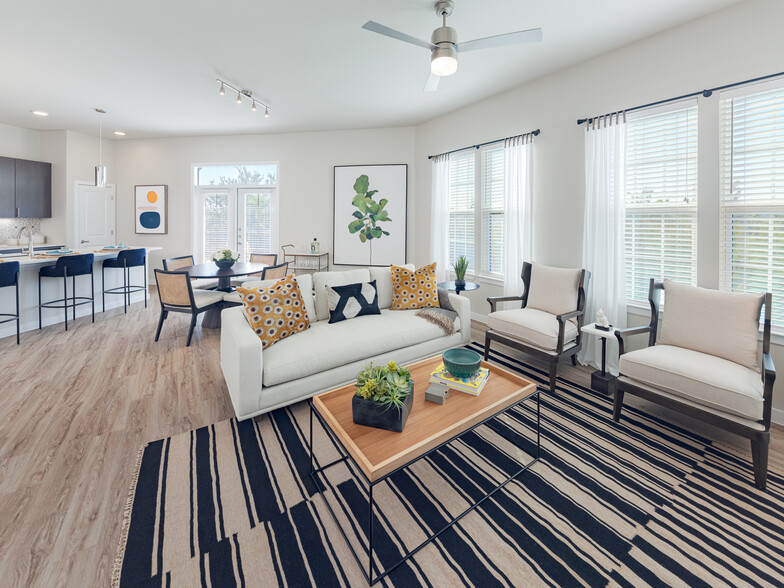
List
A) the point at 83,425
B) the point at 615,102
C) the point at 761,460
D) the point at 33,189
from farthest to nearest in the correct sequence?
1. the point at 33,189
2. the point at 615,102
3. the point at 83,425
4. the point at 761,460

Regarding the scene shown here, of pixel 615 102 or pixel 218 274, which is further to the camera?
pixel 218 274

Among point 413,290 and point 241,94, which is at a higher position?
point 241,94

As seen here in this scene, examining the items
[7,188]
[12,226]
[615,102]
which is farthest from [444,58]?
[12,226]

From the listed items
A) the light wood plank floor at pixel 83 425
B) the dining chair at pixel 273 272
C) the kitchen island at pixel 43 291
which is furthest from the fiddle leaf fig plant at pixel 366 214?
the kitchen island at pixel 43 291

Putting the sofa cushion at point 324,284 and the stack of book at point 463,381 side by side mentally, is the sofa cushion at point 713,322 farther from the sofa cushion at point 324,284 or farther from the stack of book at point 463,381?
the sofa cushion at point 324,284

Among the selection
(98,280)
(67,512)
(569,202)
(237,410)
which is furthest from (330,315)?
(98,280)

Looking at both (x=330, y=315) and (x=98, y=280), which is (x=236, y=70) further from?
(x=98, y=280)

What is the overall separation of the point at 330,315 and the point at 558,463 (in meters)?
2.06

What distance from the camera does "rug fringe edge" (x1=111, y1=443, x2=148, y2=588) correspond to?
136 centimetres

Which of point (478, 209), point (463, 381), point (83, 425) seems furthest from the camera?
point (478, 209)

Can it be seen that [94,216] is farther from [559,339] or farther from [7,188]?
[559,339]

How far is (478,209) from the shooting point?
4.93 meters

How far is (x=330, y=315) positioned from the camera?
10.6ft

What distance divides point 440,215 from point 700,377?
394 cm
